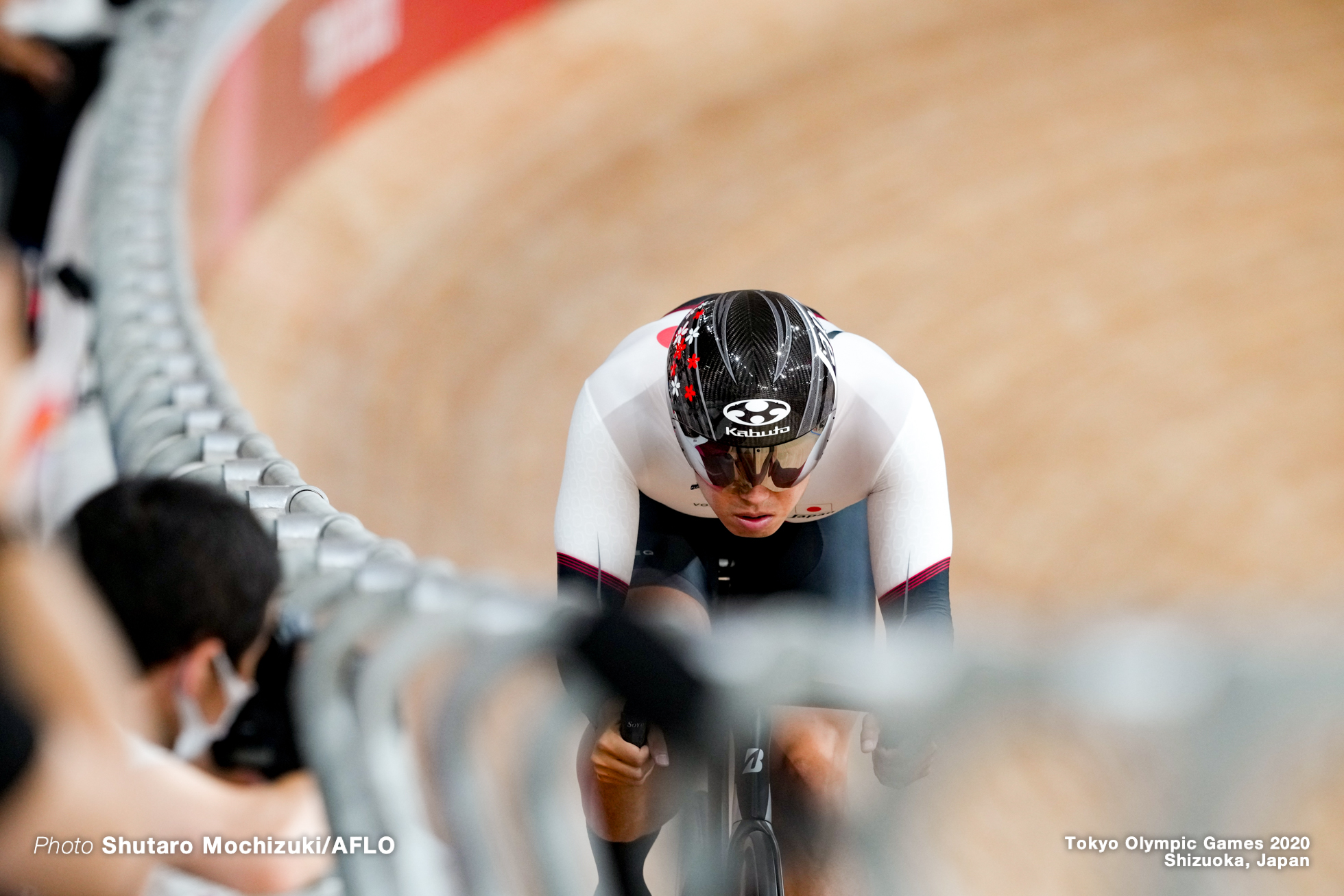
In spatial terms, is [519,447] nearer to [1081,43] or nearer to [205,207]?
[205,207]

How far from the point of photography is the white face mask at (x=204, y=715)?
1136mm

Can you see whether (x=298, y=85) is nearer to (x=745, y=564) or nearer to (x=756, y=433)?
(x=745, y=564)

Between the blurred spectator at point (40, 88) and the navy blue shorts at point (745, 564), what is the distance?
2267 mm

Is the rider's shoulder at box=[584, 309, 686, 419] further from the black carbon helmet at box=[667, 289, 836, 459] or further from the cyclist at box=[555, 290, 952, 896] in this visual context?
the black carbon helmet at box=[667, 289, 836, 459]

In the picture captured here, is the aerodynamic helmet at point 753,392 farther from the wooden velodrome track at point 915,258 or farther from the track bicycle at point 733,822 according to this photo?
the wooden velodrome track at point 915,258

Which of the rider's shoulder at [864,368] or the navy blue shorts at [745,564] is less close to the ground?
the rider's shoulder at [864,368]

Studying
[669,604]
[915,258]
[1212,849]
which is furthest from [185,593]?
[915,258]

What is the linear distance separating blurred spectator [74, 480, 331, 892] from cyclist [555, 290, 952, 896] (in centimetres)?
44

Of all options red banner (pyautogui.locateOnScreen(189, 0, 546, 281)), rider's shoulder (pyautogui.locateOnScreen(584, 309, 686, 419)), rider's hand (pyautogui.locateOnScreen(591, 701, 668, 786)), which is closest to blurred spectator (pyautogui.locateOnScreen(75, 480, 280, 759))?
rider's hand (pyautogui.locateOnScreen(591, 701, 668, 786))

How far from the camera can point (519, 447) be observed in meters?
5.92

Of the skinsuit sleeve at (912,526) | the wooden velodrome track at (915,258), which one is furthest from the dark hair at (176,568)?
the wooden velodrome track at (915,258)

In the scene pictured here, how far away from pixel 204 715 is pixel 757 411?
0.97 m

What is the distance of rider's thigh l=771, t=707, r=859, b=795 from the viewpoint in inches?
63.0

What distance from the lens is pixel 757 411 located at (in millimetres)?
1862
